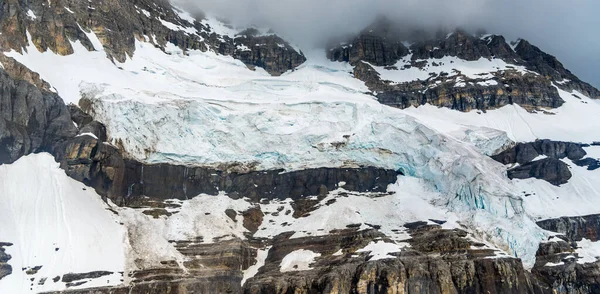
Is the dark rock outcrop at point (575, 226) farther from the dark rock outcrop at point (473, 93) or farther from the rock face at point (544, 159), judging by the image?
the dark rock outcrop at point (473, 93)

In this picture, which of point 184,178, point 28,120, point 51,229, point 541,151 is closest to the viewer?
point 51,229

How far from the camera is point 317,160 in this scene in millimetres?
92750

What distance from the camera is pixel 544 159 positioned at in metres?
106

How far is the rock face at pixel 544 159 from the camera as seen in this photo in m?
103

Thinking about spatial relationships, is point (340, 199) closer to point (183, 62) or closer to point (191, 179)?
point (191, 179)

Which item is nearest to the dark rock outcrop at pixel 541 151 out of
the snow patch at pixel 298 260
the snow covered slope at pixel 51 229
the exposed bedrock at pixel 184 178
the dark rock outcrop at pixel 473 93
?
the dark rock outcrop at pixel 473 93

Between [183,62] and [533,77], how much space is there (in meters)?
82.6

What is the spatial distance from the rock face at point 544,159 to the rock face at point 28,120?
74593 mm

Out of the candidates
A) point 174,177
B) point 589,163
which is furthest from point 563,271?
point 174,177

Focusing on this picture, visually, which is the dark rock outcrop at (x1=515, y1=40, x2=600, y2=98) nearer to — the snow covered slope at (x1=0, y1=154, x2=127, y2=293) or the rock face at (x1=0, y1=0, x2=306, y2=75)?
the rock face at (x1=0, y1=0, x2=306, y2=75)

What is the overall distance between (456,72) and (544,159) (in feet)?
130

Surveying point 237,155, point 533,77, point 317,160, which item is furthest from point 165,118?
point 533,77

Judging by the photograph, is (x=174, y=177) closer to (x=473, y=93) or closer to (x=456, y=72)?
(x=473, y=93)

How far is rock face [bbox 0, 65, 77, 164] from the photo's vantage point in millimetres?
76188
